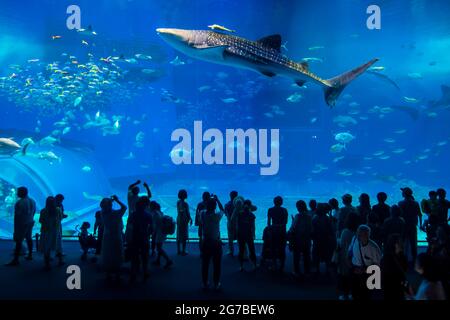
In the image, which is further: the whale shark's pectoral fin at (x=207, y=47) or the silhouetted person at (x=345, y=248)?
the silhouetted person at (x=345, y=248)

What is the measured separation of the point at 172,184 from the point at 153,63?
9855 millimetres

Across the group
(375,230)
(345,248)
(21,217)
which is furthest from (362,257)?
(21,217)

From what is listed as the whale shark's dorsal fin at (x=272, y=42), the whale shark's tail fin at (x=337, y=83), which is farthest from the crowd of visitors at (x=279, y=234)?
the whale shark's dorsal fin at (x=272, y=42)

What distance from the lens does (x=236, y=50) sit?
402 centimetres

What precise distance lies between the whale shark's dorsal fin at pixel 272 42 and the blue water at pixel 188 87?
13.8m

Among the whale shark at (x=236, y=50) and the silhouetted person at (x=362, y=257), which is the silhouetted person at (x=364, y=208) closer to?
the silhouetted person at (x=362, y=257)

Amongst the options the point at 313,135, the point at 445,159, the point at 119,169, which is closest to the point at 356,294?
the point at 313,135

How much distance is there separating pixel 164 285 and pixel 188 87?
28.7m

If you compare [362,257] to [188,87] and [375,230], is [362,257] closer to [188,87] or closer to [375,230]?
[375,230]

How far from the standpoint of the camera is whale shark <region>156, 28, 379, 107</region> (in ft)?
12.8

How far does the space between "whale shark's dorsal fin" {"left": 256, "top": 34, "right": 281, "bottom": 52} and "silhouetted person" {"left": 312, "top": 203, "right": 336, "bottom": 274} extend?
110 inches

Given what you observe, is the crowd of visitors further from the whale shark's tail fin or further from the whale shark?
the whale shark

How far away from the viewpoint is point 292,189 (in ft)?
88.5

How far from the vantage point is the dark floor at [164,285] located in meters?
4.79
